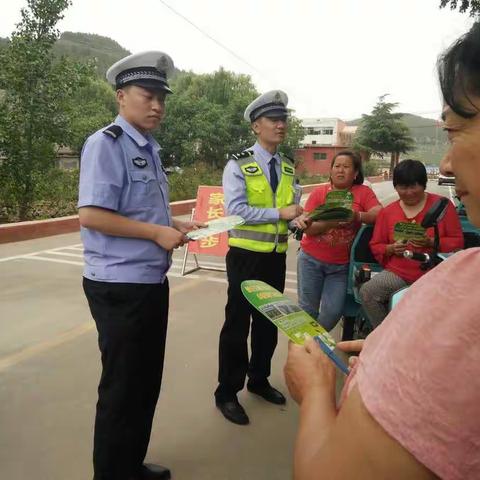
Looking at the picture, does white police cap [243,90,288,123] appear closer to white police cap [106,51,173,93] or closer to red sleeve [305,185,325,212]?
red sleeve [305,185,325,212]

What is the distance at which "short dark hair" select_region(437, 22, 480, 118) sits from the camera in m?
0.69

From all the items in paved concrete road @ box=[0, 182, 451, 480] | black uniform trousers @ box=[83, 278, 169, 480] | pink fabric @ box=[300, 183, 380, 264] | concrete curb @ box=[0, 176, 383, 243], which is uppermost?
pink fabric @ box=[300, 183, 380, 264]

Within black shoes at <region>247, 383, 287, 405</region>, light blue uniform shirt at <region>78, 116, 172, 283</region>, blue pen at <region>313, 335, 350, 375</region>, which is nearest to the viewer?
blue pen at <region>313, 335, 350, 375</region>

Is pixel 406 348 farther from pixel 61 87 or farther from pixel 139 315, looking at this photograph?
pixel 61 87

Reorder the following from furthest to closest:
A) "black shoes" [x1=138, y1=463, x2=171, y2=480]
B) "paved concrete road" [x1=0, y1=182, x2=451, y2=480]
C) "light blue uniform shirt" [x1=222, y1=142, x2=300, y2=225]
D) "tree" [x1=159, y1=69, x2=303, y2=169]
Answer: "tree" [x1=159, y1=69, x2=303, y2=169], "light blue uniform shirt" [x1=222, y1=142, x2=300, y2=225], "paved concrete road" [x1=0, y1=182, x2=451, y2=480], "black shoes" [x1=138, y1=463, x2=171, y2=480]

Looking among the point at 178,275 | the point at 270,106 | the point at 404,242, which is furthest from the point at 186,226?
the point at 178,275

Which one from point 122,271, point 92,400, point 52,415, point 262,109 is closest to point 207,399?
point 92,400

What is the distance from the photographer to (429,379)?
1.89 ft

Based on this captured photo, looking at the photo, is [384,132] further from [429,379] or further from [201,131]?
[429,379]

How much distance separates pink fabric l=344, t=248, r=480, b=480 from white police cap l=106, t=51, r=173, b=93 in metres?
1.49

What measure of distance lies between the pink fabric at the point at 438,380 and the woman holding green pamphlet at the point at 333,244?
7.41 feet

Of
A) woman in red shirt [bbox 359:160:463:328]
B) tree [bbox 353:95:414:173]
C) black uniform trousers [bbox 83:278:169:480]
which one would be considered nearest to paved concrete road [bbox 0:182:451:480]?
black uniform trousers [bbox 83:278:169:480]

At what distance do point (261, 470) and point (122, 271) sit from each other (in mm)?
1209

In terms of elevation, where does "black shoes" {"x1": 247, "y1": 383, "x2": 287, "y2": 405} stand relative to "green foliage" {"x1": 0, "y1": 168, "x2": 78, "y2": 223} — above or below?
below
